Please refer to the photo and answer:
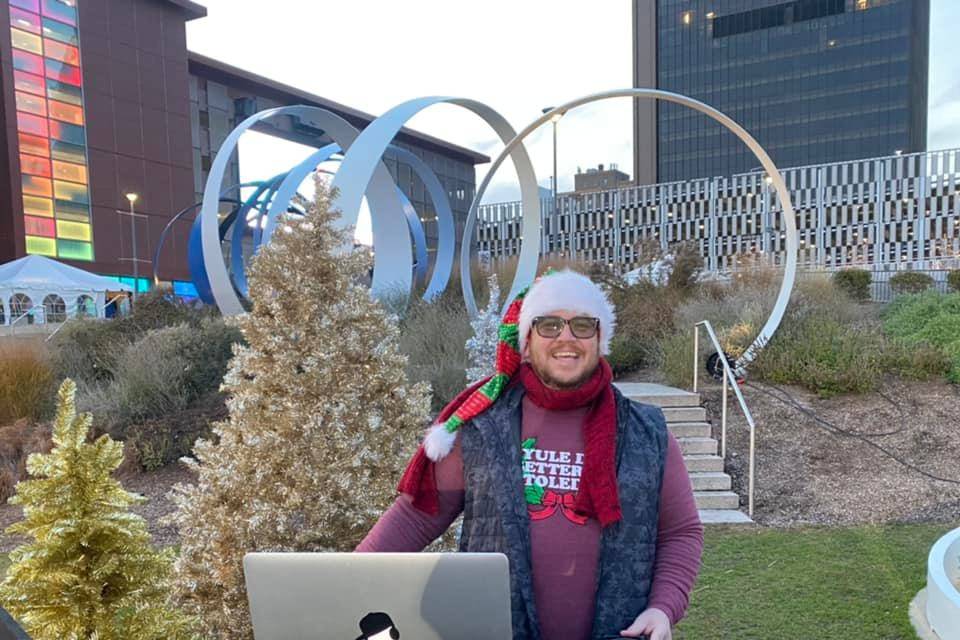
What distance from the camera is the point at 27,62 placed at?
3138cm

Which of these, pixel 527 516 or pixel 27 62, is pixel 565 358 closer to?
pixel 527 516

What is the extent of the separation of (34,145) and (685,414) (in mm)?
36746

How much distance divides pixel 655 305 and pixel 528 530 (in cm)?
953

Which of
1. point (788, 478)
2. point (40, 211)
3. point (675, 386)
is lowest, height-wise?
point (788, 478)

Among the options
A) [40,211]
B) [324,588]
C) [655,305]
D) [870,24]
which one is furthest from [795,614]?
[870,24]

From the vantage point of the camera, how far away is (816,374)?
7570mm

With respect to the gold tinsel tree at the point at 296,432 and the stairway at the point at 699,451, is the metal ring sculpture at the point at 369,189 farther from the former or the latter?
the gold tinsel tree at the point at 296,432

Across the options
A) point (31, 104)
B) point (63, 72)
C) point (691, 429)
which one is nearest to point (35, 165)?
point (31, 104)

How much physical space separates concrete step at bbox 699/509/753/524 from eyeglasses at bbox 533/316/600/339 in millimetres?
4174

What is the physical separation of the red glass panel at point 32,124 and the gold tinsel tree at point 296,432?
1455 inches

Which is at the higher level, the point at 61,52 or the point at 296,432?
the point at 61,52

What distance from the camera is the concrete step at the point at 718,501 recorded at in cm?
551

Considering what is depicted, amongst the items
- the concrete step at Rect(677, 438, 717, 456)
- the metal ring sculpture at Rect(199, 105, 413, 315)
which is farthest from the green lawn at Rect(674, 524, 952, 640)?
the metal ring sculpture at Rect(199, 105, 413, 315)

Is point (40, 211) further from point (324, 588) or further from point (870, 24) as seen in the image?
point (870, 24)
